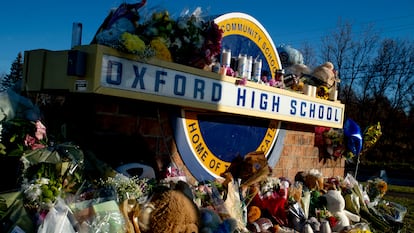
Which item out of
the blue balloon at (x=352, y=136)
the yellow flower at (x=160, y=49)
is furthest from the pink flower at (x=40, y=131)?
the blue balloon at (x=352, y=136)

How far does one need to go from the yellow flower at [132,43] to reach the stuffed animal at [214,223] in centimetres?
115

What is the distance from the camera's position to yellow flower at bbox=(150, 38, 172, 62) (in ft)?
9.96

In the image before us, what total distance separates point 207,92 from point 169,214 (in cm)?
111

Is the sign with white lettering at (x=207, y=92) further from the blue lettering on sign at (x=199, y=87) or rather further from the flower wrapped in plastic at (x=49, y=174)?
the flower wrapped in plastic at (x=49, y=174)

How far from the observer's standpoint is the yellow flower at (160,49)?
9.96 ft

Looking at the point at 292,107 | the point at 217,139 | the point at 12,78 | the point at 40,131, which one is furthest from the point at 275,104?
the point at 12,78

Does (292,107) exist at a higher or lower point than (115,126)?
higher

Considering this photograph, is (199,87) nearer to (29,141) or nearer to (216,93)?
(216,93)

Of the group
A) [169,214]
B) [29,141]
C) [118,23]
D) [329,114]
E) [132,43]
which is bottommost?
[169,214]

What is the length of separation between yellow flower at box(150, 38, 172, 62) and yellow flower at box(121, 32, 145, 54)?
18cm

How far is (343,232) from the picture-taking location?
4406mm

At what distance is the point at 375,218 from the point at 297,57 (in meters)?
2.04

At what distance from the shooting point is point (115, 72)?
279 centimetres

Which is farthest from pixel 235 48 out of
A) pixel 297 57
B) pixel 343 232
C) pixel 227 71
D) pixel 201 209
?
pixel 343 232
